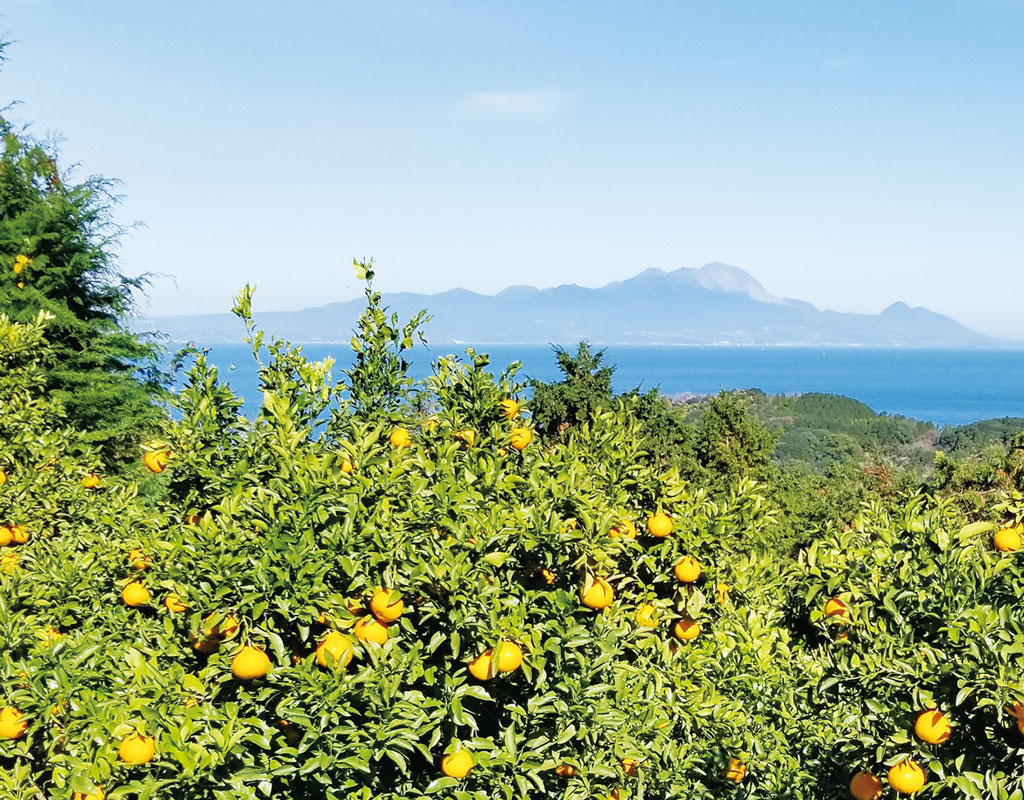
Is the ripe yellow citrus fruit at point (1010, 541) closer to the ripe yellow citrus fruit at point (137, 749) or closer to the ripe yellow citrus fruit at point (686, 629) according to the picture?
the ripe yellow citrus fruit at point (686, 629)

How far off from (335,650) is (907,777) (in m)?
1.67

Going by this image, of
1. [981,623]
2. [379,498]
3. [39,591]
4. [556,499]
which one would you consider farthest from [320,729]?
[981,623]

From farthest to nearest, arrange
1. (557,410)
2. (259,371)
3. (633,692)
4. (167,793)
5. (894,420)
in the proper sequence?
(894,420) < (557,410) < (259,371) < (633,692) < (167,793)

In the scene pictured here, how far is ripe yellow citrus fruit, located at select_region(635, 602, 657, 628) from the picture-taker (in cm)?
309

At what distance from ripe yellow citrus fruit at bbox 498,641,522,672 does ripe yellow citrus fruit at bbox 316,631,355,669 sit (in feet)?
1.45

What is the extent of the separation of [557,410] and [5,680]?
1180 centimetres

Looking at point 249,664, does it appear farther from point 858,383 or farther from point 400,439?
point 858,383

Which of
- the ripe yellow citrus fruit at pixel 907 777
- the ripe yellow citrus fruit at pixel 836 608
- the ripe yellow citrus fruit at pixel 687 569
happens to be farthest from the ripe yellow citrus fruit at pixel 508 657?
the ripe yellow citrus fruit at pixel 836 608

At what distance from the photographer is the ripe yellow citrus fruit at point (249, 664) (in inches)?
91.5

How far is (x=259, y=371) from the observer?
3635 millimetres

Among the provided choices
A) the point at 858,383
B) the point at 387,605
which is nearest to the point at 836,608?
the point at 387,605

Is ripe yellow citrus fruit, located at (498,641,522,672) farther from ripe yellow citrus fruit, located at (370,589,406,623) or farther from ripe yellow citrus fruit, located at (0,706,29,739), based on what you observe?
ripe yellow citrus fruit, located at (0,706,29,739)

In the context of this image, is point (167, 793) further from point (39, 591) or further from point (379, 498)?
point (39, 591)

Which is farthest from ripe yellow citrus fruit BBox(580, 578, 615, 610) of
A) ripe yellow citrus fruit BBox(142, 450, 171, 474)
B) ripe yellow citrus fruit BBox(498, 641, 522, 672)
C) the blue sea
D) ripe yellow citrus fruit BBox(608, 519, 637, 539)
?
the blue sea
